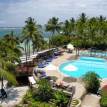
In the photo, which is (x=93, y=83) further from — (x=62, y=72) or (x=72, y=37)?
(x=72, y=37)

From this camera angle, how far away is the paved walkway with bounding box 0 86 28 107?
109 ft

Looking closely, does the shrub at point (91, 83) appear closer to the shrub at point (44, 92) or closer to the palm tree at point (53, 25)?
the shrub at point (44, 92)

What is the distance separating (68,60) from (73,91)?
22.0 m

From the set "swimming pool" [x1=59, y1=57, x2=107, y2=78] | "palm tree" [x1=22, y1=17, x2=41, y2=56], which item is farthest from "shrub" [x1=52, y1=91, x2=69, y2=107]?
"palm tree" [x1=22, y1=17, x2=41, y2=56]

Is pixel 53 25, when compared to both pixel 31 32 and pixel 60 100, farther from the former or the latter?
pixel 60 100

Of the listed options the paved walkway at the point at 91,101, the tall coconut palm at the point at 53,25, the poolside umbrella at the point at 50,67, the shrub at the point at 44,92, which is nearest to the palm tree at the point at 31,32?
the poolside umbrella at the point at 50,67

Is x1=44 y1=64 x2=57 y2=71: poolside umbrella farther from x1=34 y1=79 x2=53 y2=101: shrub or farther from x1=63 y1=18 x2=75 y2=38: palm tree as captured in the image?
x1=63 y1=18 x2=75 y2=38: palm tree

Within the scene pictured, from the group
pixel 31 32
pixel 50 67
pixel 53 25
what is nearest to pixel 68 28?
pixel 53 25

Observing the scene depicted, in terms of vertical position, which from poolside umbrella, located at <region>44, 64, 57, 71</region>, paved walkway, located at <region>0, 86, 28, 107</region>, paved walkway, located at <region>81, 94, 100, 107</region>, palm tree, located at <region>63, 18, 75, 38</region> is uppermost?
palm tree, located at <region>63, 18, 75, 38</region>

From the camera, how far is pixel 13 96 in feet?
116

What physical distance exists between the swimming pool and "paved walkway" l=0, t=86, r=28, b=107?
445 inches

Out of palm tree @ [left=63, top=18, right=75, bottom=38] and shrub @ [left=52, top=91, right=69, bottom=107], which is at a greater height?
palm tree @ [left=63, top=18, right=75, bottom=38]

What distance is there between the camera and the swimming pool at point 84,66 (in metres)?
49.4

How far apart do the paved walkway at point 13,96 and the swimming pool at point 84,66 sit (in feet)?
37.1
